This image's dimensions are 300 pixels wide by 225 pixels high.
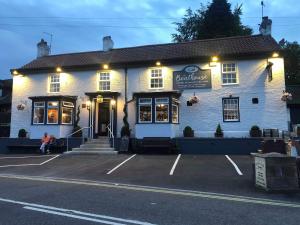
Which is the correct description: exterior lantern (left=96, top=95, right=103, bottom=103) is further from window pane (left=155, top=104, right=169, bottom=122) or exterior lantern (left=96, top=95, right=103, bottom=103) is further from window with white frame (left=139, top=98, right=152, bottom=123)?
window pane (left=155, top=104, right=169, bottom=122)

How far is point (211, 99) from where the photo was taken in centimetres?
2214

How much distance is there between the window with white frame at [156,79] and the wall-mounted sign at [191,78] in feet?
3.49

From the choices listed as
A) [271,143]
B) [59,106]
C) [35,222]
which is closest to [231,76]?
[271,143]

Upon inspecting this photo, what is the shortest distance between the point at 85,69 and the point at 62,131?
517 centimetres

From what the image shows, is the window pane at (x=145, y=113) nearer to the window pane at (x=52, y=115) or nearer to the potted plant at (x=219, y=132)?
the potted plant at (x=219, y=132)

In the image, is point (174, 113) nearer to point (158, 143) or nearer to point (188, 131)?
point (188, 131)

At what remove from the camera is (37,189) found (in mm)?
10023

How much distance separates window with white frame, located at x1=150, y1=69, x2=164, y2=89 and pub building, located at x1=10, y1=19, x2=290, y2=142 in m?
0.07

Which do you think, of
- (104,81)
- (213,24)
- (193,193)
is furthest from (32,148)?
(213,24)

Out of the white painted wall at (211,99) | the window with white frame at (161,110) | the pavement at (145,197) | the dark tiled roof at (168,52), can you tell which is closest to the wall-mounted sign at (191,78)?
the white painted wall at (211,99)

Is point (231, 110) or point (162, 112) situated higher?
point (231, 110)

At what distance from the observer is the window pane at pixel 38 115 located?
23.8 meters

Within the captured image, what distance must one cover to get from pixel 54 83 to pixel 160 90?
8.75 meters

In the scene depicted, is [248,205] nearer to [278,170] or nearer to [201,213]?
[201,213]
